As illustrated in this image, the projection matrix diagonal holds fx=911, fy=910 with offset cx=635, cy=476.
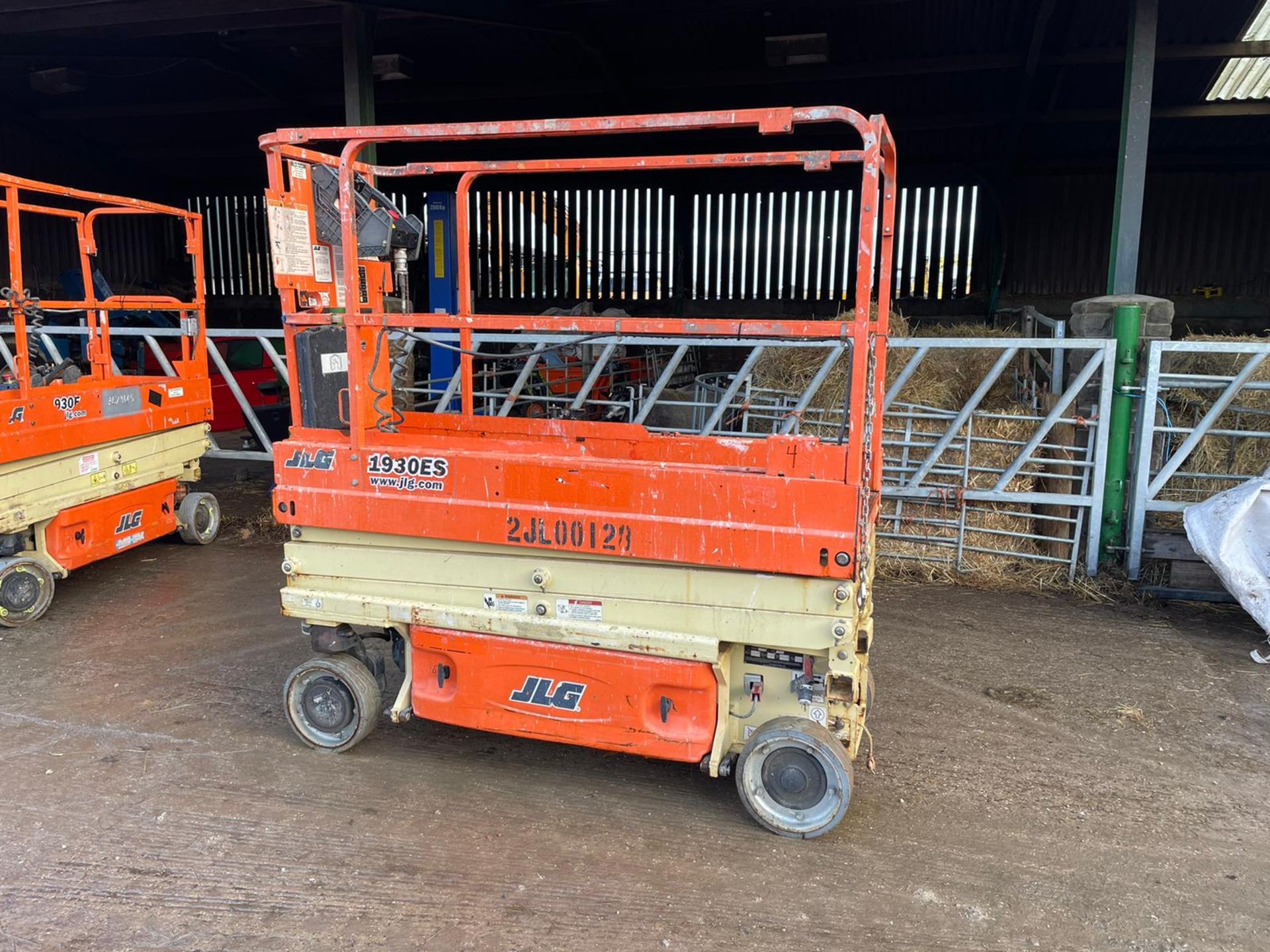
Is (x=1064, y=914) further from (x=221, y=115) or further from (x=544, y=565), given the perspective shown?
(x=221, y=115)

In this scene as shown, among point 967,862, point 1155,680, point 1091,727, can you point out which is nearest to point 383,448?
point 967,862

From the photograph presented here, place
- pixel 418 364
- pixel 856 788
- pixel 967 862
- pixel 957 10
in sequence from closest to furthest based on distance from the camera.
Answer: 1. pixel 967 862
2. pixel 856 788
3. pixel 957 10
4. pixel 418 364

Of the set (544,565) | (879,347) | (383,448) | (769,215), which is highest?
(769,215)

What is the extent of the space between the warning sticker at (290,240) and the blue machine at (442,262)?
9.71 meters

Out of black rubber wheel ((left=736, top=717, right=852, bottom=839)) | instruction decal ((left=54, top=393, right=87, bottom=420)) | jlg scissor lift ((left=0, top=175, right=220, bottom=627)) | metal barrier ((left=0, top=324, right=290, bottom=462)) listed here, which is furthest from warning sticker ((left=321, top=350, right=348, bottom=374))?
metal barrier ((left=0, top=324, right=290, bottom=462))

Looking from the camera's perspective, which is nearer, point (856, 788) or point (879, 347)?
point (879, 347)

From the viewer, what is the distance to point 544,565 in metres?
3.65

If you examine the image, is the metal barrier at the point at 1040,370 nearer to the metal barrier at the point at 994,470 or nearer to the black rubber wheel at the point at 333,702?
the metal barrier at the point at 994,470

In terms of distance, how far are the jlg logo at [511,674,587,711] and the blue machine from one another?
10299 mm

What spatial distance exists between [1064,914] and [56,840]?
145 inches

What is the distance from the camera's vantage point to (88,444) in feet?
20.3

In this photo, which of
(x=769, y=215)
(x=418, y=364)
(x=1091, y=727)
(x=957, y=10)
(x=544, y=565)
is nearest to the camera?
(x=544, y=565)

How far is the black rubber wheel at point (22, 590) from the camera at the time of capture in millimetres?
5621

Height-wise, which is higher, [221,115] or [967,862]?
[221,115]
